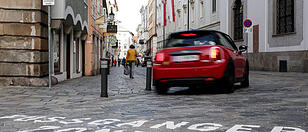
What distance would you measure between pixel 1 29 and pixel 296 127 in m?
9.58

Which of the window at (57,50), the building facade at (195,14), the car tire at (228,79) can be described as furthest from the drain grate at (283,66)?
the car tire at (228,79)

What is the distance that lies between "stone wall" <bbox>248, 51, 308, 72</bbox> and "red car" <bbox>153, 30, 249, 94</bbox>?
1150 cm

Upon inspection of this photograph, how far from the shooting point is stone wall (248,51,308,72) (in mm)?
18984

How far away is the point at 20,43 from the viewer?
37.0 feet

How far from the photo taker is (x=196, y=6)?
4103 centimetres

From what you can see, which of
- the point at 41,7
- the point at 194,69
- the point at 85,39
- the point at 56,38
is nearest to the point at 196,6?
the point at 85,39

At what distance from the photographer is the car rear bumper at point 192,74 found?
8.28 metres

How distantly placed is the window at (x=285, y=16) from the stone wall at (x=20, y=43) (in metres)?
14.7

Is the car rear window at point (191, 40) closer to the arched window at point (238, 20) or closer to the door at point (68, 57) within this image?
the door at point (68, 57)

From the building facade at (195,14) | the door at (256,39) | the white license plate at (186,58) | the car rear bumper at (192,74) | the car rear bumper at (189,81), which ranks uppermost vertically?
the building facade at (195,14)

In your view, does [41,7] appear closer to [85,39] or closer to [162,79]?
[162,79]

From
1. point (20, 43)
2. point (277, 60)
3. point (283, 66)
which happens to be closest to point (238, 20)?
point (277, 60)

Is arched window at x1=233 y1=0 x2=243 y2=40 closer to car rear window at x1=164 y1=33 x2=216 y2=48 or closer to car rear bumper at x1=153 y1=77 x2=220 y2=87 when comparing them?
car rear window at x1=164 y1=33 x2=216 y2=48

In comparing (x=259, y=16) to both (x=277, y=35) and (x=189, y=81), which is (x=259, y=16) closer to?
(x=277, y=35)
